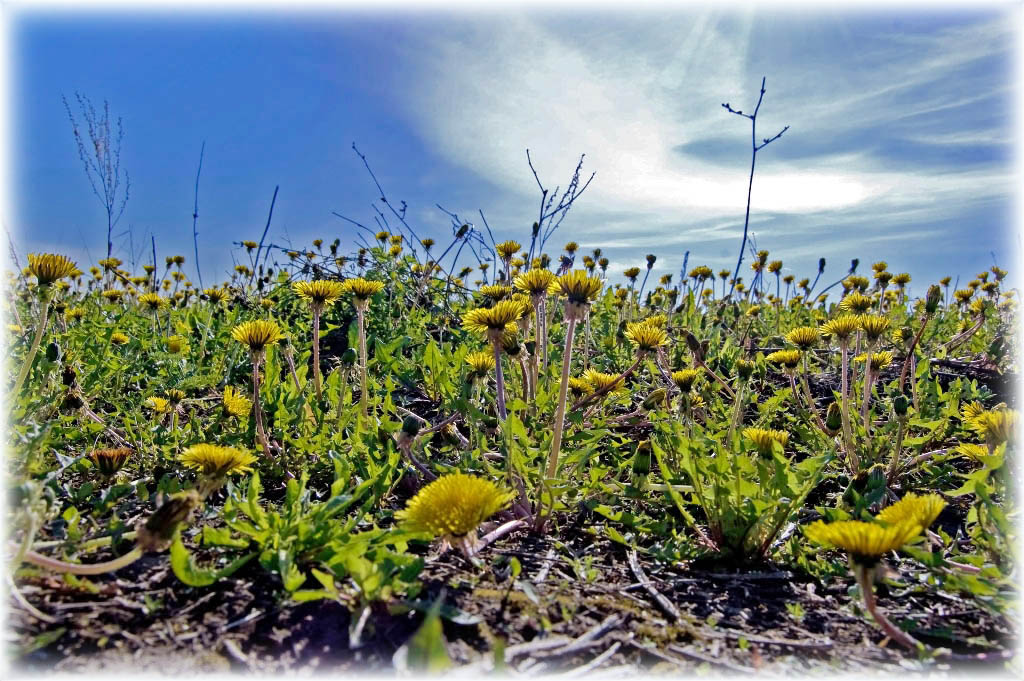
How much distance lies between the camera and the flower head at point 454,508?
1442mm

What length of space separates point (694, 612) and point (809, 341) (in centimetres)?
168

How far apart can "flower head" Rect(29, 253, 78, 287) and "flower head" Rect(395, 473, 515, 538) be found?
1.62m

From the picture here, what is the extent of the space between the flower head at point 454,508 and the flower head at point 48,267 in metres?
1.62

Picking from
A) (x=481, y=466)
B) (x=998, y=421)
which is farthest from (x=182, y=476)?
(x=998, y=421)

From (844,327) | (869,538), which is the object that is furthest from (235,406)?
(844,327)

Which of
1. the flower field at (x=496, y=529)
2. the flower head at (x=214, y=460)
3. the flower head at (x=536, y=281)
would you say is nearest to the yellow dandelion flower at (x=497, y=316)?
the flower field at (x=496, y=529)

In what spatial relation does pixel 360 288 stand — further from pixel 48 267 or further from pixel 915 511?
pixel 915 511

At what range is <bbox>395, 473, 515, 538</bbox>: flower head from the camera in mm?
1442

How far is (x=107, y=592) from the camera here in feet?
4.57

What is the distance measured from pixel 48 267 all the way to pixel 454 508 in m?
1.73

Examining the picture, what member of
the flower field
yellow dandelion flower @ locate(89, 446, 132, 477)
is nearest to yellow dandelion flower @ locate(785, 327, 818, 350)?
the flower field

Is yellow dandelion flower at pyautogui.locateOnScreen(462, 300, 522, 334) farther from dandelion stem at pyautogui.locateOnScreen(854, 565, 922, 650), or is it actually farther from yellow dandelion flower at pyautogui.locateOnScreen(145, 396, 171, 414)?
yellow dandelion flower at pyautogui.locateOnScreen(145, 396, 171, 414)

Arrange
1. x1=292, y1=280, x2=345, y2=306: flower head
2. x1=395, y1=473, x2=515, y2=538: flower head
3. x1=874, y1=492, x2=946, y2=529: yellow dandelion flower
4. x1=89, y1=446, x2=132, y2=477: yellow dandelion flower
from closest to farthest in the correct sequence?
x1=395, y1=473, x2=515, y2=538: flower head → x1=874, y1=492, x2=946, y2=529: yellow dandelion flower → x1=89, y1=446, x2=132, y2=477: yellow dandelion flower → x1=292, y1=280, x2=345, y2=306: flower head

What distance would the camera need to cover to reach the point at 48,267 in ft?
6.70
